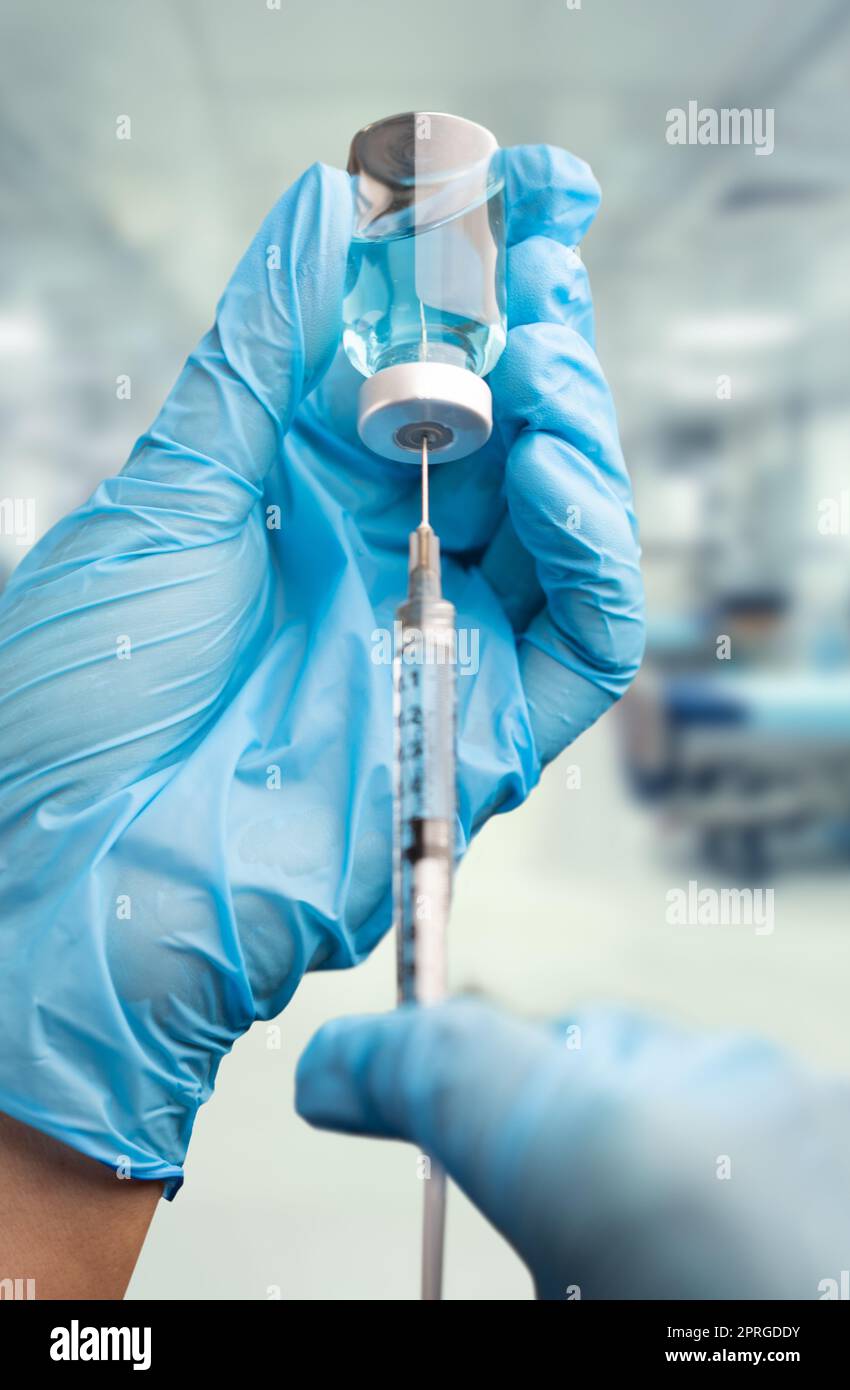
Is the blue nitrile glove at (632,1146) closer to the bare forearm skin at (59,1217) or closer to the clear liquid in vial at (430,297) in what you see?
the bare forearm skin at (59,1217)

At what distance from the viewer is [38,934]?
856 millimetres

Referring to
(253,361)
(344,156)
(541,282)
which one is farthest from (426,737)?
(344,156)

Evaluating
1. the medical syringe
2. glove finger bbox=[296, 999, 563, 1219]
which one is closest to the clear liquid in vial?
the medical syringe

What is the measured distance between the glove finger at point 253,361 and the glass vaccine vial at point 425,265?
4 cm

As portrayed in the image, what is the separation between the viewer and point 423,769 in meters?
0.69

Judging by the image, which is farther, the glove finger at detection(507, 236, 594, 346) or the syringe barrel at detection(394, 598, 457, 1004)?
the glove finger at detection(507, 236, 594, 346)

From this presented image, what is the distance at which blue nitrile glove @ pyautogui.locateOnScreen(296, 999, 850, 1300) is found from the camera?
1.44 ft

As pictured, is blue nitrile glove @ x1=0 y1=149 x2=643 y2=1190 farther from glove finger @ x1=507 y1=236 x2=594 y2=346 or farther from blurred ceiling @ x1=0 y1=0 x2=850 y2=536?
blurred ceiling @ x1=0 y1=0 x2=850 y2=536

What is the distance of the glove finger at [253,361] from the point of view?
0.96 metres

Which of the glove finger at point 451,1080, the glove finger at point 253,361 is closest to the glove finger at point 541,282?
the glove finger at point 253,361

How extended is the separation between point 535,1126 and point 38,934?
538 millimetres

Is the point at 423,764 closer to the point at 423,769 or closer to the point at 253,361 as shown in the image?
the point at 423,769
